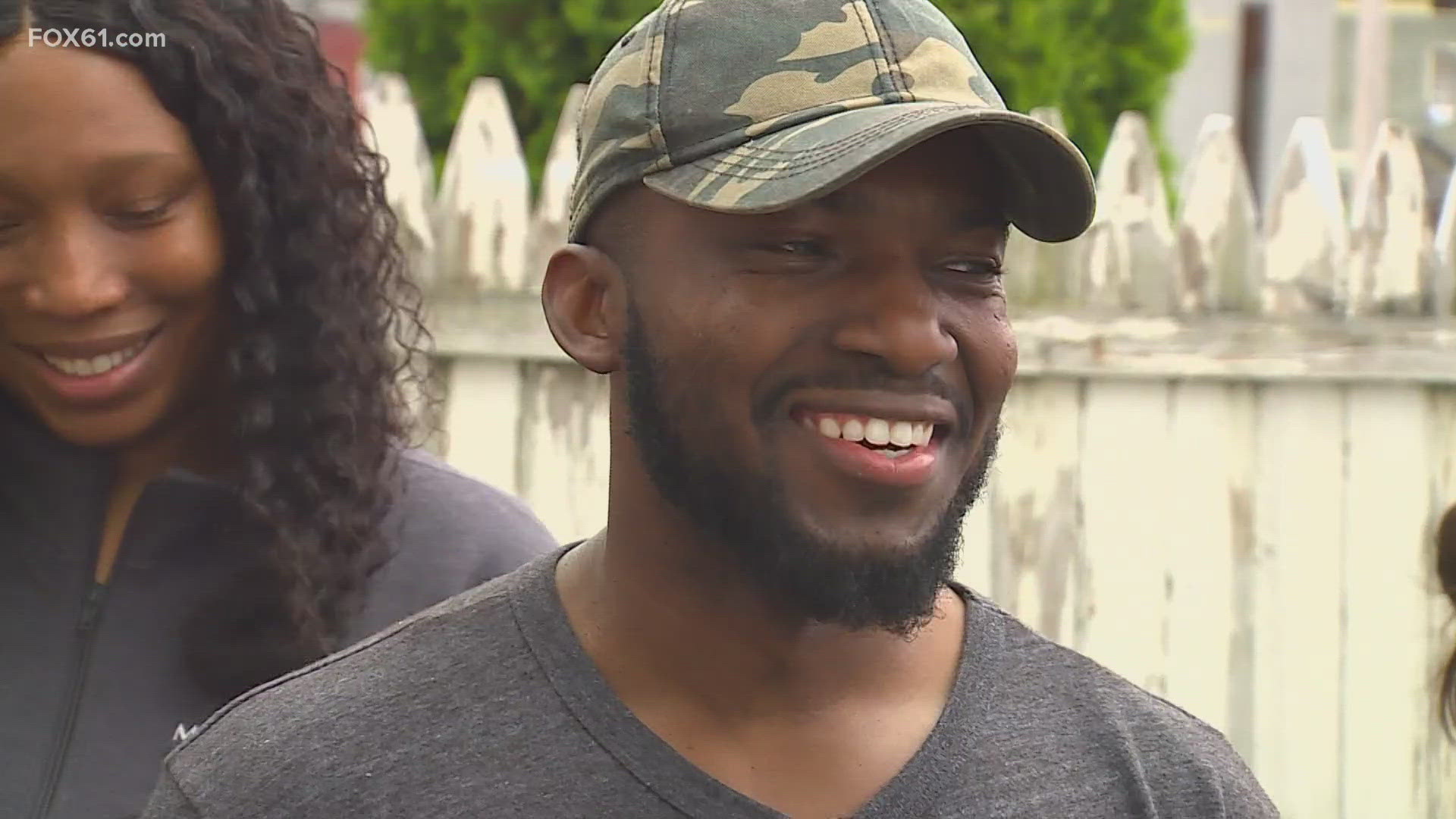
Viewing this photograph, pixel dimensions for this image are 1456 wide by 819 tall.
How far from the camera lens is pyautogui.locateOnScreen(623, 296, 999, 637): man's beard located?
174 centimetres

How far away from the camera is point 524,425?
4148 millimetres

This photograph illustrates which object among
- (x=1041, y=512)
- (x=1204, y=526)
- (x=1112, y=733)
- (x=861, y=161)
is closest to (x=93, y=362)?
(x=861, y=161)

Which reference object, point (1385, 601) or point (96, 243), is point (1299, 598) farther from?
point (96, 243)

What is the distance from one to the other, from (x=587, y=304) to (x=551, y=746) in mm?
485

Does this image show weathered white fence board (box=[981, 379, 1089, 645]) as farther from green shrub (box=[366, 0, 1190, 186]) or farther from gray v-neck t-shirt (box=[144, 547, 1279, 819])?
gray v-neck t-shirt (box=[144, 547, 1279, 819])

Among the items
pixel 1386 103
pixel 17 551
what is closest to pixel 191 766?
pixel 17 551

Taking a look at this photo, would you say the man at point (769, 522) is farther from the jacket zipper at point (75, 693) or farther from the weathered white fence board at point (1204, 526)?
the weathered white fence board at point (1204, 526)

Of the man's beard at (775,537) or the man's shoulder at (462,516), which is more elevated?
the man's beard at (775,537)

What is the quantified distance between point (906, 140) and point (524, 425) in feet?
8.50

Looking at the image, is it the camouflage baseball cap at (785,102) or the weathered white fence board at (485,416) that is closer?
the camouflage baseball cap at (785,102)

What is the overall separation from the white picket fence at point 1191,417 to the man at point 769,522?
221 cm

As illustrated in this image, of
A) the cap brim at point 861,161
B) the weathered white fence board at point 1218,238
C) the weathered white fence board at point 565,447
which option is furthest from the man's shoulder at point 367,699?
the weathered white fence board at point 1218,238

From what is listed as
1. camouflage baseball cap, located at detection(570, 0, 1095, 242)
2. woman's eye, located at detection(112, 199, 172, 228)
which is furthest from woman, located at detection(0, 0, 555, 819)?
camouflage baseball cap, located at detection(570, 0, 1095, 242)

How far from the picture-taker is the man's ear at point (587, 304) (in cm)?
188
